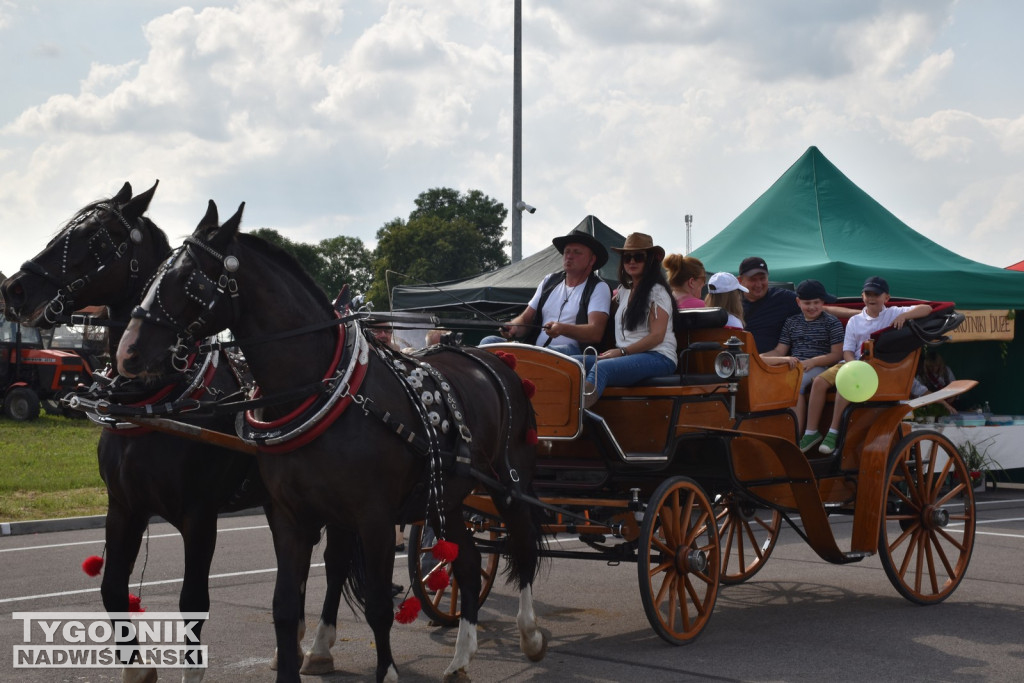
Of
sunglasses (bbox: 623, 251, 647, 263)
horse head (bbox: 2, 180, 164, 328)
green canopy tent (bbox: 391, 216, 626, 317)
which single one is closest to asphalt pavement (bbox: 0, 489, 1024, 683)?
horse head (bbox: 2, 180, 164, 328)

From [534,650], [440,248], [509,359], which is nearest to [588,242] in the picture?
[509,359]

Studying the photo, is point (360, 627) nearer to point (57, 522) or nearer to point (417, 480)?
point (417, 480)

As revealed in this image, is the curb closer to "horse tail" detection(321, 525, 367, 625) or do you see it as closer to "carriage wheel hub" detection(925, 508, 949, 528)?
"horse tail" detection(321, 525, 367, 625)

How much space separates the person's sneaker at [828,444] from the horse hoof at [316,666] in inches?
142

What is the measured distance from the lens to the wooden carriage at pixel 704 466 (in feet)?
20.5

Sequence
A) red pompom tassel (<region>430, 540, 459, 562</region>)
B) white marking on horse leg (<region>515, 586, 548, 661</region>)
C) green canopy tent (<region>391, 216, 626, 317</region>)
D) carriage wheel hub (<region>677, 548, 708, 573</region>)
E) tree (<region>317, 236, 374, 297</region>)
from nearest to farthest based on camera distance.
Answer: red pompom tassel (<region>430, 540, 459, 562</region>) → white marking on horse leg (<region>515, 586, 548, 661</region>) → carriage wheel hub (<region>677, 548, 708, 573</region>) → green canopy tent (<region>391, 216, 626, 317</region>) → tree (<region>317, 236, 374, 297</region>)

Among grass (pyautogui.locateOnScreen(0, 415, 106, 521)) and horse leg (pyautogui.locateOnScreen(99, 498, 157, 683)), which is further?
grass (pyautogui.locateOnScreen(0, 415, 106, 521))

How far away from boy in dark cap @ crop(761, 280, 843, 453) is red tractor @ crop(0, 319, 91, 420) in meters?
19.6

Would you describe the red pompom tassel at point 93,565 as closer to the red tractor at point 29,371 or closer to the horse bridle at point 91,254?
the horse bridle at point 91,254

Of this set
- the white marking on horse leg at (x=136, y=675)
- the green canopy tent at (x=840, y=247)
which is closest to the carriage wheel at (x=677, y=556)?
the white marking on horse leg at (x=136, y=675)

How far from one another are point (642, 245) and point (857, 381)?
1.71 meters

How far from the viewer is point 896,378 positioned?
7.52 metres

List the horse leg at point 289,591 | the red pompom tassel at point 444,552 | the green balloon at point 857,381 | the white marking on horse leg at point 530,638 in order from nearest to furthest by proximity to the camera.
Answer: the horse leg at point 289,591
the red pompom tassel at point 444,552
the white marking on horse leg at point 530,638
the green balloon at point 857,381

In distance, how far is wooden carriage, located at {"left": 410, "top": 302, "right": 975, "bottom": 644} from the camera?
20.5 ft
